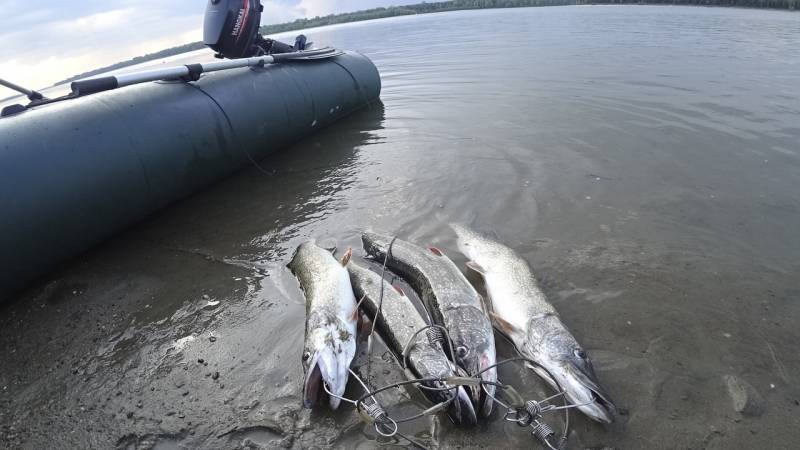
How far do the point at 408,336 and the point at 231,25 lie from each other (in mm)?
6938

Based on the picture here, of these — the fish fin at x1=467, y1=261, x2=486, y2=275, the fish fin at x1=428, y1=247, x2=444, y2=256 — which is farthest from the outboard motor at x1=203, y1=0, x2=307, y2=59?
the fish fin at x1=467, y1=261, x2=486, y2=275

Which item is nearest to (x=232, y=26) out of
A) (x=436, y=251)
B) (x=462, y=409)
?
(x=436, y=251)

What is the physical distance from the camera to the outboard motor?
783 centimetres

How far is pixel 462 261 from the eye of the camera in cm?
524

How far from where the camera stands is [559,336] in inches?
146

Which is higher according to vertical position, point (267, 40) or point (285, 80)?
point (267, 40)

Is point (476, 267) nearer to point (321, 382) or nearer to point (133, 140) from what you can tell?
point (321, 382)

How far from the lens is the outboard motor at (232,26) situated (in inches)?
308

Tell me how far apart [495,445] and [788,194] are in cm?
570

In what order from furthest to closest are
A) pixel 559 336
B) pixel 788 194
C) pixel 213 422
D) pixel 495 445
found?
1. pixel 788 194
2. pixel 559 336
3. pixel 213 422
4. pixel 495 445

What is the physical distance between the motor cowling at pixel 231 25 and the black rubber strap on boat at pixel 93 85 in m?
2.82

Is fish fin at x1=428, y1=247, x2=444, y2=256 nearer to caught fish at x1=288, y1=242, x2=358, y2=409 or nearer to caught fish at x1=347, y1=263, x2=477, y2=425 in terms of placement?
caught fish at x1=347, y1=263, x2=477, y2=425

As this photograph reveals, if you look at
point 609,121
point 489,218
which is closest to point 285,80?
point 489,218

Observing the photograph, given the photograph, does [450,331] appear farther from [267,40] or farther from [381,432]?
[267,40]
